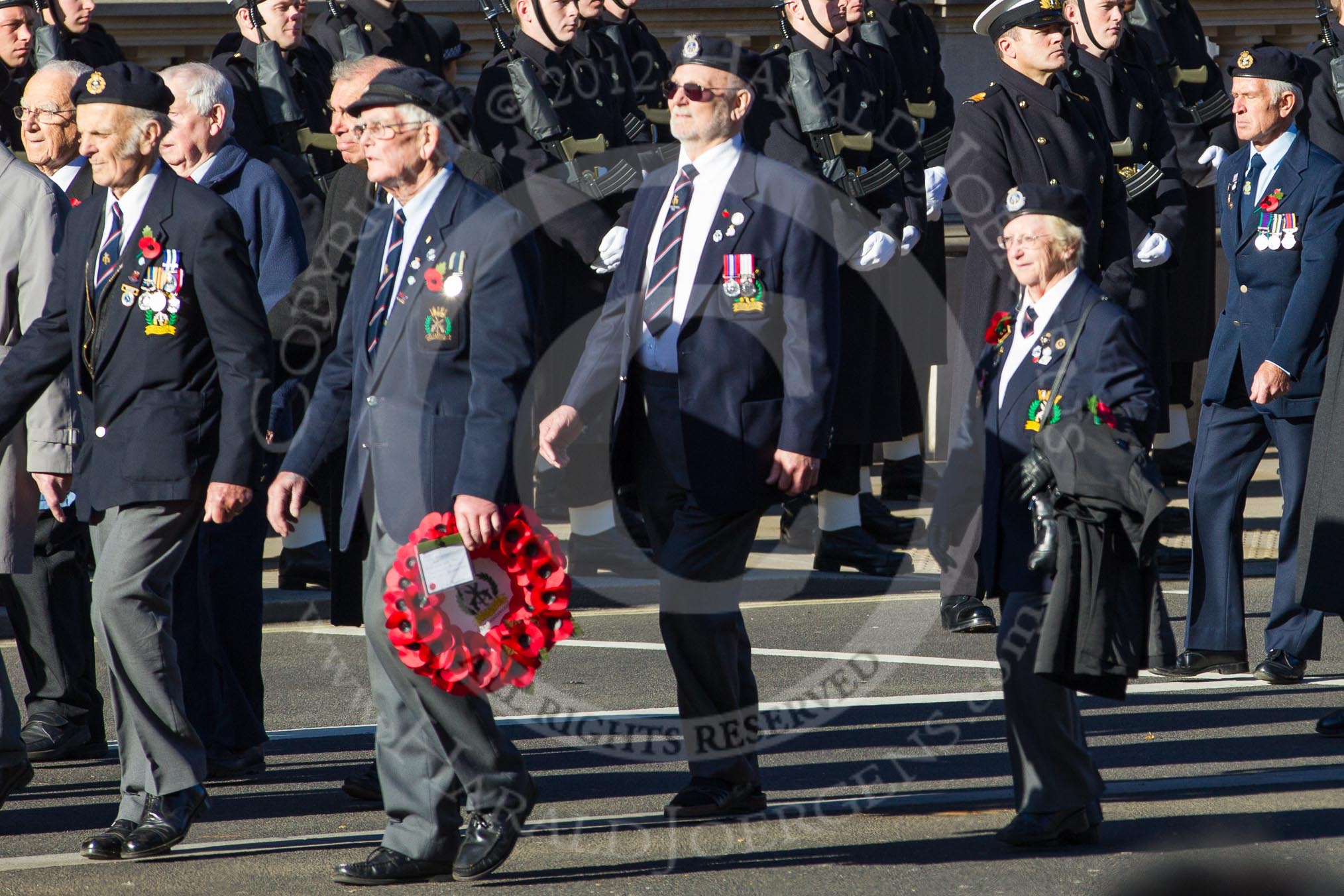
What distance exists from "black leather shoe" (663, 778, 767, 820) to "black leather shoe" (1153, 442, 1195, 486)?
6.27 m

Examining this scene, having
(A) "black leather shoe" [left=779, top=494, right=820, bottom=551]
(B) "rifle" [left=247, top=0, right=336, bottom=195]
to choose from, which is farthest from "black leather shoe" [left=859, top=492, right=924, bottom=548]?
(B) "rifle" [left=247, top=0, right=336, bottom=195]

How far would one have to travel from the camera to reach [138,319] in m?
5.27

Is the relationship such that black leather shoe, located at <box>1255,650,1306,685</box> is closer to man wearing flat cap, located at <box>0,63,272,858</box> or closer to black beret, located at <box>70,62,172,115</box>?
man wearing flat cap, located at <box>0,63,272,858</box>

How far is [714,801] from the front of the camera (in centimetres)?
543

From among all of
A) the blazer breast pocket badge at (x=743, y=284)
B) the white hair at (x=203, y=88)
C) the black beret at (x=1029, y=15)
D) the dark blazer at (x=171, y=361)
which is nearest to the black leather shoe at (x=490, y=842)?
the dark blazer at (x=171, y=361)

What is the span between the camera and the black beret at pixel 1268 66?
24.0ft

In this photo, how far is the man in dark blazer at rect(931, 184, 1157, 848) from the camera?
198 inches

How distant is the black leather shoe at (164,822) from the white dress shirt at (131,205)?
1455 mm

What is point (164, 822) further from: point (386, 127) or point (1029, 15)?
point (1029, 15)

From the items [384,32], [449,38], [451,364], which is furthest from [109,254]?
[449,38]

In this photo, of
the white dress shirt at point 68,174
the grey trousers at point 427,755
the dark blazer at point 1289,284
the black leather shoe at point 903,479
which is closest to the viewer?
the grey trousers at point 427,755

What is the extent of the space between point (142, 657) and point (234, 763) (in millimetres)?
1029

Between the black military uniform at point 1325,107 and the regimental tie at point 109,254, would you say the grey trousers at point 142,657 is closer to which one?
the regimental tie at point 109,254

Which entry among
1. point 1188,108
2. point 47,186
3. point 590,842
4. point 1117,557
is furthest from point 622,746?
point 1188,108
